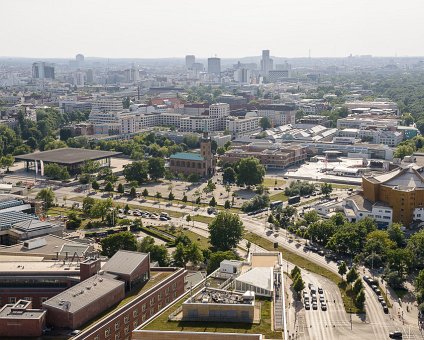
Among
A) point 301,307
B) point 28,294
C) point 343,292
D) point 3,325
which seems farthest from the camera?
point 343,292

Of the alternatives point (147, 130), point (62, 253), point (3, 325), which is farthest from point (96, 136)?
point (3, 325)

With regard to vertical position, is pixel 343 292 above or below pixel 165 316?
below

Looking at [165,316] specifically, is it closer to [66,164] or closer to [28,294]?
[28,294]

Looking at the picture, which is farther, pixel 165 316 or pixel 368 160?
pixel 368 160

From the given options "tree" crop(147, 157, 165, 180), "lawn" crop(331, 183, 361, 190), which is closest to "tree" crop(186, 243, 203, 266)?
"tree" crop(147, 157, 165, 180)

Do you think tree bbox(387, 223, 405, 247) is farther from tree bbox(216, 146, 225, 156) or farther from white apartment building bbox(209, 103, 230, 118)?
white apartment building bbox(209, 103, 230, 118)

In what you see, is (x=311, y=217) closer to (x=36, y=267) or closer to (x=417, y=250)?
(x=417, y=250)
